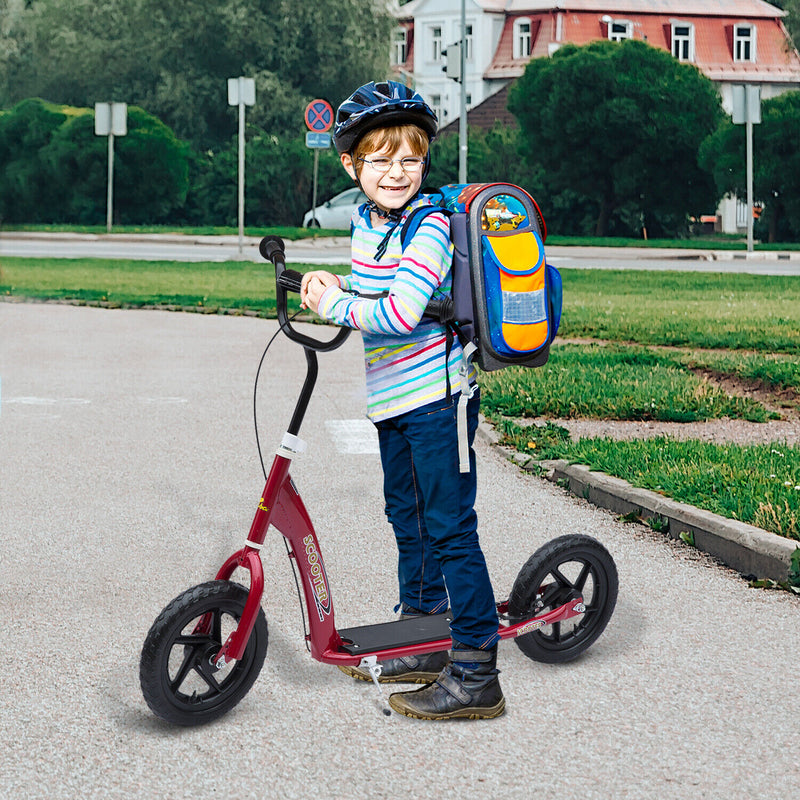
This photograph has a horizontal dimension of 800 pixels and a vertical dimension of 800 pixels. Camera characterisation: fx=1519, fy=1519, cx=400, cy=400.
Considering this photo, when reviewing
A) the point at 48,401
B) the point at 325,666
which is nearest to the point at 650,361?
the point at 48,401

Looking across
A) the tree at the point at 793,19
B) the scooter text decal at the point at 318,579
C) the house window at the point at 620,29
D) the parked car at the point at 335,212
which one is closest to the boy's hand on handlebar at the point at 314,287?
the scooter text decal at the point at 318,579

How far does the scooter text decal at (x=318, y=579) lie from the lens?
13.3 ft

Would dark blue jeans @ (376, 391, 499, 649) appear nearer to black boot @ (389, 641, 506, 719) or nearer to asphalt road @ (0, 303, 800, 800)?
black boot @ (389, 641, 506, 719)

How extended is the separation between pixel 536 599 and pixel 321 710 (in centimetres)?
80

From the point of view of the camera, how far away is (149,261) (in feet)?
90.8

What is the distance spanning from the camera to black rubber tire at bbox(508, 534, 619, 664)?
4496 mm

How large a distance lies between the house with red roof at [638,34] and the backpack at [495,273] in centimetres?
5824

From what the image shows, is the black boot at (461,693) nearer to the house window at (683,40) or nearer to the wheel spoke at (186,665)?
the wheel spoke at (186,665)

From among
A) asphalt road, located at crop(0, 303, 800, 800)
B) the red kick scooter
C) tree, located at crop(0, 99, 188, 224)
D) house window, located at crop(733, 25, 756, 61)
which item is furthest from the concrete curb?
house window, located at crop(733, 25, 756, 61)

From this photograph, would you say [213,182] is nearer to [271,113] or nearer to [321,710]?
[271,113]

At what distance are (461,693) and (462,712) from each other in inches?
2.0

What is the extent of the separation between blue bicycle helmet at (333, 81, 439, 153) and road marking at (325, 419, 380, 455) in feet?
14.4

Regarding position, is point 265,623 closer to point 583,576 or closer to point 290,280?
point 290,280

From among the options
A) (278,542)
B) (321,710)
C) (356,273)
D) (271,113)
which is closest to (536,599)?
(321,710)
